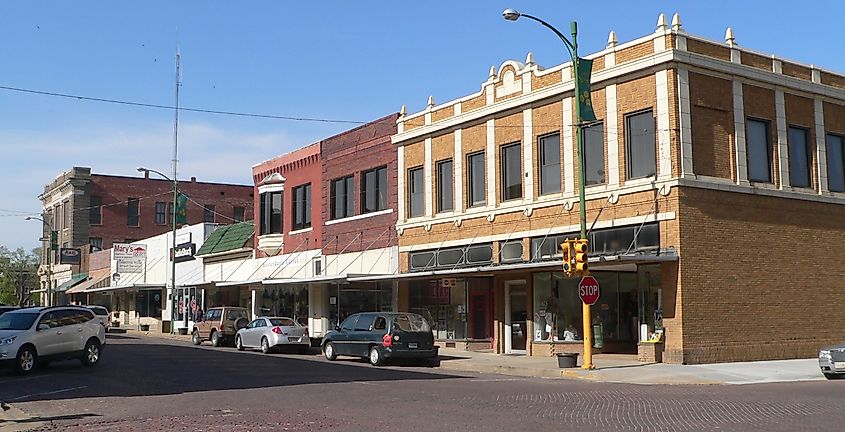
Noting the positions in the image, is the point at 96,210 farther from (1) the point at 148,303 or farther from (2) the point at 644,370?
(2) the point at 644,370

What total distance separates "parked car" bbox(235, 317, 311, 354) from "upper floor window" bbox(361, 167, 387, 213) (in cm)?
693

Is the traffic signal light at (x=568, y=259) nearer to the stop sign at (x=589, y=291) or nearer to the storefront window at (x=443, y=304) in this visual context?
the stop sign at (x=589, y=291)

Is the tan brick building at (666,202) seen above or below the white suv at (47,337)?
above

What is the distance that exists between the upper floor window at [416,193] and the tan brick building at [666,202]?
252cm

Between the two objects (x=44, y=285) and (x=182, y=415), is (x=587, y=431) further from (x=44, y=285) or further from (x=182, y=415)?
(x=44, y=285)

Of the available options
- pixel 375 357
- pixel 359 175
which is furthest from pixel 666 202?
pixel 359 175

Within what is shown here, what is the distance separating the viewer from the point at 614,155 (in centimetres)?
2805

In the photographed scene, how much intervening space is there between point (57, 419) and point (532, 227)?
1897 centimetres

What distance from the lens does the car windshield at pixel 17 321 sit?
24.2 meters

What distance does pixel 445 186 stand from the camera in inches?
1394

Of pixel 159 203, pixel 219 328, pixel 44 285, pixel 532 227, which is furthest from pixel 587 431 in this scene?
pixel 44 285

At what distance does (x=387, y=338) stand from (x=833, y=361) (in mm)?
12166

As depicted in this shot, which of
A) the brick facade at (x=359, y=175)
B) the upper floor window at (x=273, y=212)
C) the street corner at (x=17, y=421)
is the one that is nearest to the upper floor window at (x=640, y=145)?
the brick facade at (x=359, y=175)

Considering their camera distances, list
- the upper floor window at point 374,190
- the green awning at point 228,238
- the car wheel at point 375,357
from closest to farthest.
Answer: the car wheel at point 375,357, the upper floor window at point 374,190, the green awning at point 228,238
